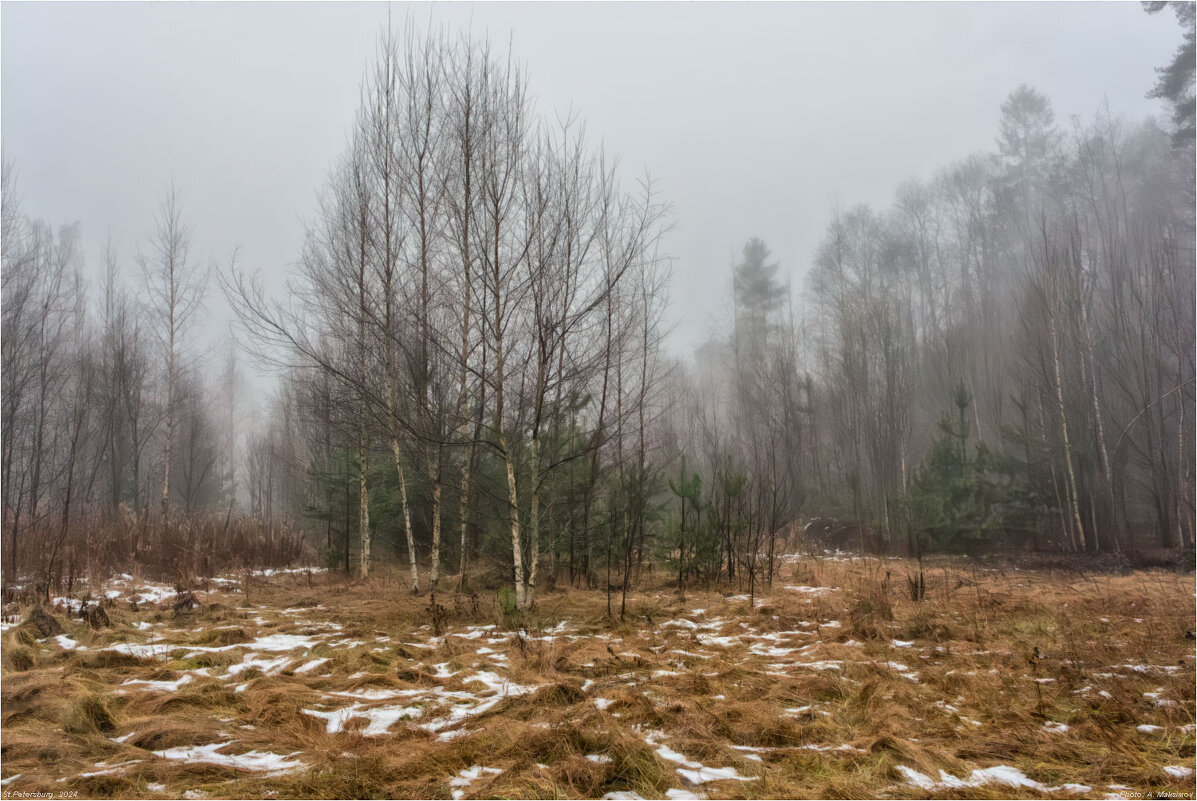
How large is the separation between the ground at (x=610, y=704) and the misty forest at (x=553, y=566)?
3 centimetres

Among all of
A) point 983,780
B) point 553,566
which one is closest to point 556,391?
point 553,566

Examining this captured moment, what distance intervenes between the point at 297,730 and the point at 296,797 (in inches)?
31.3

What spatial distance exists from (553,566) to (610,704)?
6208 millimetres

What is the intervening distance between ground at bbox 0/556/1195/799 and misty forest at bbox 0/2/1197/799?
3 cm

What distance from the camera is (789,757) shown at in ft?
10.3

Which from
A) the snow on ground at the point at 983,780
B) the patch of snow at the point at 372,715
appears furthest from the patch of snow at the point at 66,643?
the snow on ground at the point at 983,780

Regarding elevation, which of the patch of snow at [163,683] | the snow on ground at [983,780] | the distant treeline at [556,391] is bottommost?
the snow on ground at [983,780]

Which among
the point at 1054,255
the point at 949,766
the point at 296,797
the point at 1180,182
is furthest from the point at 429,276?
the point at 1180,182

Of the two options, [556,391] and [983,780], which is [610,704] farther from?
[556,391]

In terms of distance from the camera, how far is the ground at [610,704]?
9.43ft

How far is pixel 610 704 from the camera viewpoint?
12.7 feet

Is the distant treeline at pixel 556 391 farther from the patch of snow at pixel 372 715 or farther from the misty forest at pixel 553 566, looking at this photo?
the patch of snow at pixel 372 715

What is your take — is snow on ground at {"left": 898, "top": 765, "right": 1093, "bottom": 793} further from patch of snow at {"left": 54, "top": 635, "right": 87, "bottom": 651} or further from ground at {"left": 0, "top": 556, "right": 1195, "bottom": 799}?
patch of snow at {"left": 54, "top": 635, "right": 87, "bottom": 651}

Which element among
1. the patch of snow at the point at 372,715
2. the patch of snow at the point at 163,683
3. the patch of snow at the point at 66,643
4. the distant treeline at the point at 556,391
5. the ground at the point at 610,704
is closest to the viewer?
the ground at the point at 610,704
